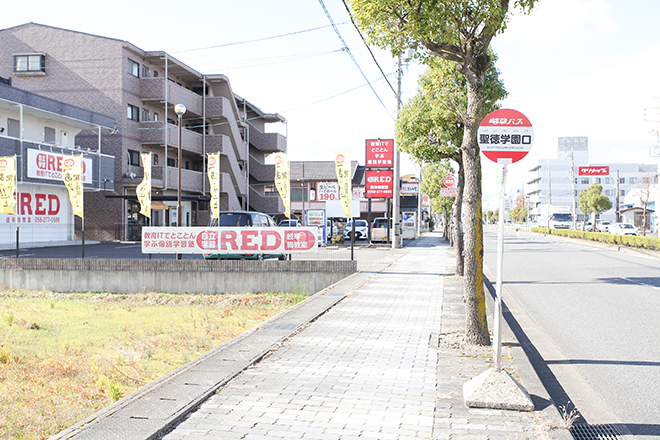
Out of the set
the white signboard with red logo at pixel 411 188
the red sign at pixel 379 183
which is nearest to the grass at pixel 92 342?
the red sign at pixel 379 183

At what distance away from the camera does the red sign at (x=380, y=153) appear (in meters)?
29.0

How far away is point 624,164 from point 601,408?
115845mm

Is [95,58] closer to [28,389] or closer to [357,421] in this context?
[28,389]

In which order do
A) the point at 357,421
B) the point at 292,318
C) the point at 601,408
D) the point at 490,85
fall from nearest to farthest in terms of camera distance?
the point at 357,421 < the point at 601,408 < the point at 292,318 < the point at 490,85

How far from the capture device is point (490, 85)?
1415cm

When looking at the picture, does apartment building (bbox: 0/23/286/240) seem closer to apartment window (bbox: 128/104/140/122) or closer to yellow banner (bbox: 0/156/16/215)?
apartment window (bbox: 128/104/140/122)

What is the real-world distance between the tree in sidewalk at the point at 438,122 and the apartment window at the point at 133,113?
73.5 feet

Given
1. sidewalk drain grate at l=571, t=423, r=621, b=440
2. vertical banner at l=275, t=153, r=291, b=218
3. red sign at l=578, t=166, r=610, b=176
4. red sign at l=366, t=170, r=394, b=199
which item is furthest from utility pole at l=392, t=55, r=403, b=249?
red sign at l=578, t=166, r=610, b=176

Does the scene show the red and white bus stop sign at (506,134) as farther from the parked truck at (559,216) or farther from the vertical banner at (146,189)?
the parked truck at (559,216)

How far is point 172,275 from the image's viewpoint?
1502cm

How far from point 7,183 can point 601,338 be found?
2206cm

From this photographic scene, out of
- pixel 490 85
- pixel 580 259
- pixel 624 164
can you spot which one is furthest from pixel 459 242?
pixel 624 164

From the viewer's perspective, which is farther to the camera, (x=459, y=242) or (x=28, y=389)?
(x=459, y=242)

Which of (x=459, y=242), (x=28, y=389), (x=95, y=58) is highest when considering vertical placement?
(x=95, y=58)
